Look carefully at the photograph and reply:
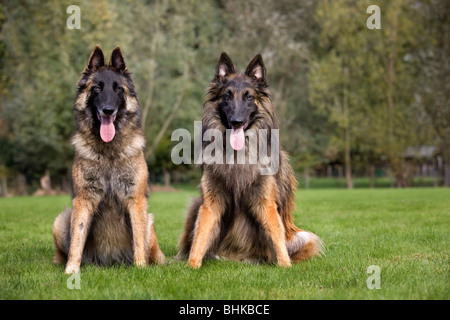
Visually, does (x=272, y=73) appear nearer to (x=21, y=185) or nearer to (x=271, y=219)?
(x=21, y=185)

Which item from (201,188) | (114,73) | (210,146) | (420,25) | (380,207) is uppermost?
(420,25)

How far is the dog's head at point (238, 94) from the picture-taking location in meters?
5.55

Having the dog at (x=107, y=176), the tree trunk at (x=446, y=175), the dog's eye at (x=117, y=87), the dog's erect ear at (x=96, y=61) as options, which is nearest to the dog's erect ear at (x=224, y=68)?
the dog at (x=107, y=176)

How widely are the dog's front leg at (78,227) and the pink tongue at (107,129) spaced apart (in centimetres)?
77

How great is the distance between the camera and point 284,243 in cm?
557

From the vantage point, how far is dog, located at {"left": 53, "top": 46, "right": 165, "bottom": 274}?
17.0 feet

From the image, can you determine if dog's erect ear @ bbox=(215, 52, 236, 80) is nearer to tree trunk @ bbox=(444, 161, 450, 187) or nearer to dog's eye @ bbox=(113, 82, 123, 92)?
dog's eye @ bbox=(113, 82, 123, 92)

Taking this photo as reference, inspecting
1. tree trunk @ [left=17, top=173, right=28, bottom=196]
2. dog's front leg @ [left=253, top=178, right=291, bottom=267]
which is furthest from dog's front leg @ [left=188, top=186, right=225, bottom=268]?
tree trunk @ [left=17, top=173, right=28, bottom=196]

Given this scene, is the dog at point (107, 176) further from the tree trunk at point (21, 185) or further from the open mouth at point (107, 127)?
the tree trunk at point (21, 185)

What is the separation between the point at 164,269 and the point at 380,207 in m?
9.96

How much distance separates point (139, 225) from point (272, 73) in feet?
102

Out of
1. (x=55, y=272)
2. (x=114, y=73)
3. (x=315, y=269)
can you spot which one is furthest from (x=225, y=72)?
(x=55, y=272)
